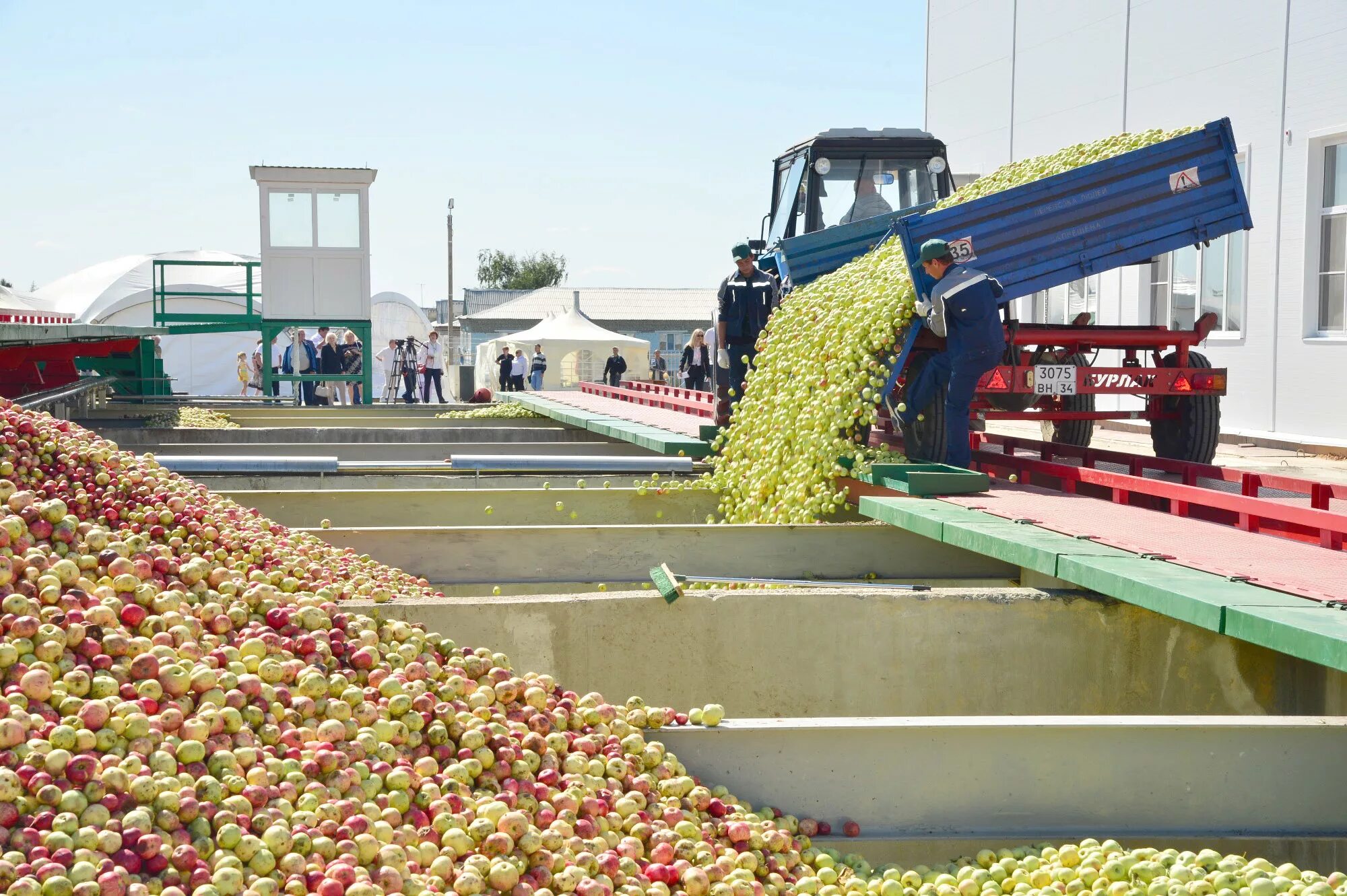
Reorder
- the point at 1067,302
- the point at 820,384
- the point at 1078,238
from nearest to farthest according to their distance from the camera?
the point at 820,384 < the point at 1078,238 < the point at 1067,302

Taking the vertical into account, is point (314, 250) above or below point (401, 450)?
above

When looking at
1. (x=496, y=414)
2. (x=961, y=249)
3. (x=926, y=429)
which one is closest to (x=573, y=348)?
(x=496, y=414)

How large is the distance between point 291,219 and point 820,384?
47.5ft

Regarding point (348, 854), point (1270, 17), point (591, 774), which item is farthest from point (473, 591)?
point (1270, 17)

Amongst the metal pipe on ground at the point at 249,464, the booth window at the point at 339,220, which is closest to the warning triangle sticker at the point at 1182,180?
the metal pipe on ground at the point at 249,464

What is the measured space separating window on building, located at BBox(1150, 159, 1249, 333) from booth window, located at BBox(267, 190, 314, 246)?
12.7m

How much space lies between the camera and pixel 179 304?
35844mm

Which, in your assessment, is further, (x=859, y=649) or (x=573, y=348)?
(x=573, y=348)

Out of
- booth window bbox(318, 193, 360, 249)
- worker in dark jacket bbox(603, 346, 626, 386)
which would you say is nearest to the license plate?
booth window bbox(318, 193, 360, 249)

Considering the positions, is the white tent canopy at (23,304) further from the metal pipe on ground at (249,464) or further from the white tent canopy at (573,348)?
the metal pipe on ground at (249,464)

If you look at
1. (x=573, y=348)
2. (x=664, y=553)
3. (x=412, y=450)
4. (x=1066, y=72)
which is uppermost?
(x=1066, y=72)

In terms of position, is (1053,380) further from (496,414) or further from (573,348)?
(573,348)

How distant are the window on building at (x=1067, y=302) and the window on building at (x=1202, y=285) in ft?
3.74

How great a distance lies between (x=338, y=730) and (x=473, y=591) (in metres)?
3.15
